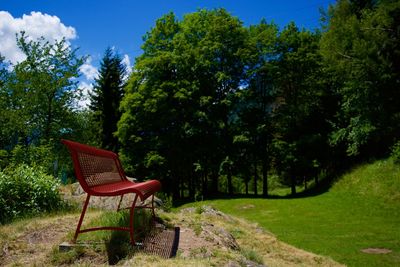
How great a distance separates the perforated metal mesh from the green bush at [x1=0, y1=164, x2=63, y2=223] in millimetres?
2429

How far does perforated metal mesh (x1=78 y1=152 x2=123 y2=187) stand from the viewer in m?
5.26

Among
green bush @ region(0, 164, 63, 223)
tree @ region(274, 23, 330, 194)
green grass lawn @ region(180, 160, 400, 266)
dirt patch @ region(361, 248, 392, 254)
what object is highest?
tree @ region(274, 23, 330, 194)

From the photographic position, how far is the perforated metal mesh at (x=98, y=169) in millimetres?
5260

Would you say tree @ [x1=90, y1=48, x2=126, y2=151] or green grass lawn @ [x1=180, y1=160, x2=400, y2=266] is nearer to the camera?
green grass lawn @ [x1=180, y1=160, x2=400, y2=266]

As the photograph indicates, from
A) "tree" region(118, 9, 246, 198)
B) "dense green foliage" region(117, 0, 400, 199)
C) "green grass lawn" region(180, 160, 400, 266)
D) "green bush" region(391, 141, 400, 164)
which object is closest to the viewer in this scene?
"green grass lawn" region(180, 160, 400, 266)

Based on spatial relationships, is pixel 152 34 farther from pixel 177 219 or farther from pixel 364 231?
pixel 177 219

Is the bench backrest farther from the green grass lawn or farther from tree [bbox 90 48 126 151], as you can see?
tree [bbox 90 48 126 151]

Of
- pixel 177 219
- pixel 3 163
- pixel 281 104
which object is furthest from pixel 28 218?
pixel 281 104

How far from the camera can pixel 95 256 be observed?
4707 mm

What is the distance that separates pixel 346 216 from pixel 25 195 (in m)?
12.6

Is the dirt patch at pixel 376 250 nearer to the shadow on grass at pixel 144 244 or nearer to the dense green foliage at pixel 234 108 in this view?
the shadow on grass at pixel 144 244

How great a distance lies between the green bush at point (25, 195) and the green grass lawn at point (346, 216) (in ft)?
21.1

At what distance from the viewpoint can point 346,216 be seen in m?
16.2

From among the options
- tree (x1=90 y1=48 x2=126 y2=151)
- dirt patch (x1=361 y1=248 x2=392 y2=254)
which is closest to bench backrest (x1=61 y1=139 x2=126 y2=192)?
dirt patch (x1=361 y1=248 x2=392 y2=254)
